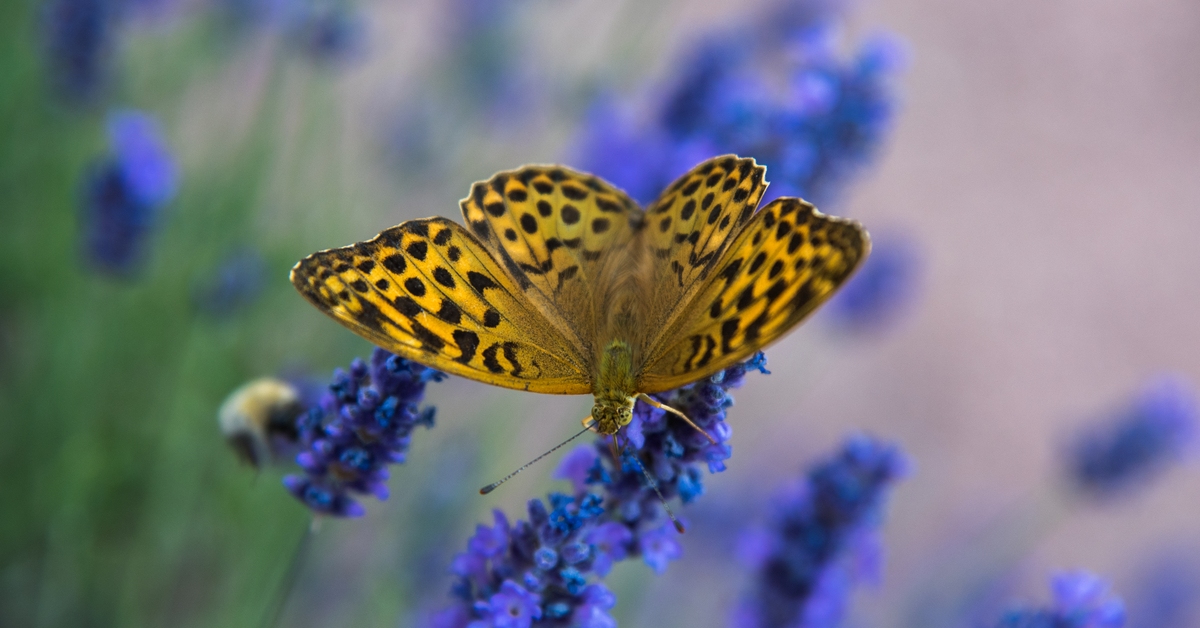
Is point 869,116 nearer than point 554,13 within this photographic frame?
Yes

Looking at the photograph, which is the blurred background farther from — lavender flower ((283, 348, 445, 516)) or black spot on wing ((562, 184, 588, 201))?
black spot on wing ((562, 184, 588, 201))

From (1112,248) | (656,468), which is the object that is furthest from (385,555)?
(1112,248)

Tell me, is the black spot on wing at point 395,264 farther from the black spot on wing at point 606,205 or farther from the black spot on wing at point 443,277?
the black spot on wing at point 606,205

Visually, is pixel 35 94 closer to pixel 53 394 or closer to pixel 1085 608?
pixel 53 394

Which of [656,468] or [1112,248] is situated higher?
[1112,248]

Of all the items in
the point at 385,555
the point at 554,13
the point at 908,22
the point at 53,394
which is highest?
the point at 908,22

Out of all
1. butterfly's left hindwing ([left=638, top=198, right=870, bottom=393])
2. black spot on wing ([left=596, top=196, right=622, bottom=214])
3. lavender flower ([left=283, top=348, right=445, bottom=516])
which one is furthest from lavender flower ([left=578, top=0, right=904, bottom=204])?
lavender flower ([left=283, top=348, right=445, bottom=516])
